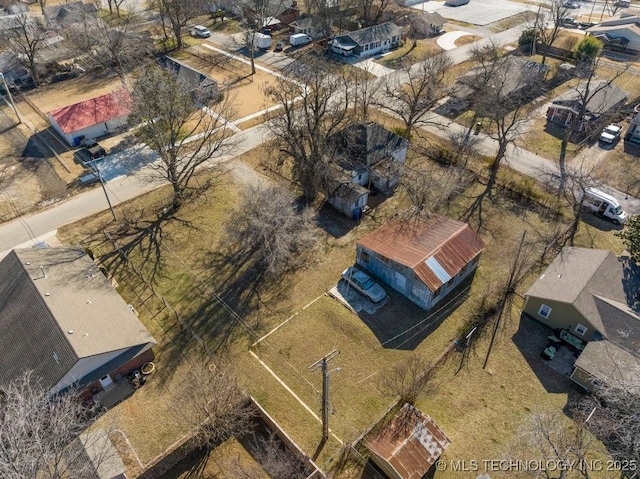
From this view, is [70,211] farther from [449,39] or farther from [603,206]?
[449,39]

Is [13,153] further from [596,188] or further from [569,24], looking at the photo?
[569,24]

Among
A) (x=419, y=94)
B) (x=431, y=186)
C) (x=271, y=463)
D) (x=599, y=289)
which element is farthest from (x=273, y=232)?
(x=419, y=94)

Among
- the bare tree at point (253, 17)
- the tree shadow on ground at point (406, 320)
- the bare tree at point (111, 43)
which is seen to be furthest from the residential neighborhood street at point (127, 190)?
the bare tree at point (111, 43)

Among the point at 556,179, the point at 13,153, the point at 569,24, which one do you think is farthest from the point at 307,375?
the point at 569,24

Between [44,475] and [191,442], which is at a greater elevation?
[44,475]

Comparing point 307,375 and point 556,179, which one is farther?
point 556,179

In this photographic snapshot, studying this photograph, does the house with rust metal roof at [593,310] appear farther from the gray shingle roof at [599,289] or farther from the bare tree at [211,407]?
the bare tree at [211,407]
